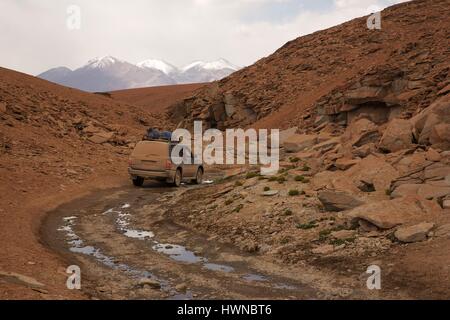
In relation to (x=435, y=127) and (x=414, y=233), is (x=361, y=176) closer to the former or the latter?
(x=435, y=127)

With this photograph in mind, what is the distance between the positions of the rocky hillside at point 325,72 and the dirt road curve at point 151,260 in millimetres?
17629

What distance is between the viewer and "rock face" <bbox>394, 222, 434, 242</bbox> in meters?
9.99

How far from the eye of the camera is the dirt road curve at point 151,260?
8.19m

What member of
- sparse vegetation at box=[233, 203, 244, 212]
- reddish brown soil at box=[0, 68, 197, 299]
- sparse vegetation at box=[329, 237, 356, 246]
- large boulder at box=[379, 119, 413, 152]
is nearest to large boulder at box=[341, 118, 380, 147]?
large boulder at box=[379, 119, 413, 152]

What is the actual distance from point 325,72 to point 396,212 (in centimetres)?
3549

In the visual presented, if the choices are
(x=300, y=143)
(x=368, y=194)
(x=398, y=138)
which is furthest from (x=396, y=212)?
(x=300, y=143)

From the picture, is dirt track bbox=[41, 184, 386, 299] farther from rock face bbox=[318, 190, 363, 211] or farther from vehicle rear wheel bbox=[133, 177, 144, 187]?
vehicle rear wheel bbox=[133, 177, 144, 187]

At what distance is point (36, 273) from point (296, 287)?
4286 mm

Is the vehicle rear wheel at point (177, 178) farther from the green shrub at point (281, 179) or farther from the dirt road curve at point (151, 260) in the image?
the green shrub at point (281, 179)

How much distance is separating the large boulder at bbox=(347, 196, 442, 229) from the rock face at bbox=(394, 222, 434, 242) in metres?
0.44

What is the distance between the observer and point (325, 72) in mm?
45000

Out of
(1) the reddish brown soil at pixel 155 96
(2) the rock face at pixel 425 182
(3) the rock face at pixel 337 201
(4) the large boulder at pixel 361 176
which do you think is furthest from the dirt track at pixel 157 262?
(1) the reddish brown soil at pixel 155 96
